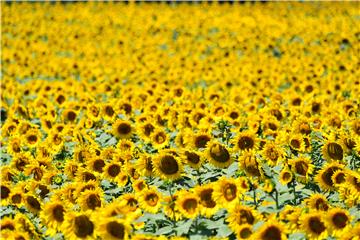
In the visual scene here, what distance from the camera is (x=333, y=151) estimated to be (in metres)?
5.92

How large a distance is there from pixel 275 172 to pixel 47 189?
225cm

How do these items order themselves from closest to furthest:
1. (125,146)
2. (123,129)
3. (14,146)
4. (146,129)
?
(125,146)
(146,129)
(123,129)
(14,146)

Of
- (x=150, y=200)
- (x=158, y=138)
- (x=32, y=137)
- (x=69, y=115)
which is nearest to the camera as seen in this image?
(x=150, y=200)

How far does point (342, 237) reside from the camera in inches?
164

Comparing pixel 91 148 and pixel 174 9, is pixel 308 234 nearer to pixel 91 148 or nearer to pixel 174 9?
pixel 91 148

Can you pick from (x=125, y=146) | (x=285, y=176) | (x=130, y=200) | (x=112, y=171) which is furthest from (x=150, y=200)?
(x=125, y=146)

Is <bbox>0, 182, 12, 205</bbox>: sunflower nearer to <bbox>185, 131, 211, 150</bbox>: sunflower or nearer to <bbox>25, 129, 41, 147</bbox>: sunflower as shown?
<bbox>25, 129, 41, 147</bbox>: sunflower

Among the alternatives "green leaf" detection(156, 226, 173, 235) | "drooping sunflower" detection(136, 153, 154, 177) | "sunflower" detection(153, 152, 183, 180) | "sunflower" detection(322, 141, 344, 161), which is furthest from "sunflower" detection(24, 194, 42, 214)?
"sunflower" detection(322, 141, 344, 161)

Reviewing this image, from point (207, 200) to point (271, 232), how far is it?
27.4 inches

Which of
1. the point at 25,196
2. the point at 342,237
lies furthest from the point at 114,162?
the point at 342,237

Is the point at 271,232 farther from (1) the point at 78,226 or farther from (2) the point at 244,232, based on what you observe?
(1) the point at 78,226

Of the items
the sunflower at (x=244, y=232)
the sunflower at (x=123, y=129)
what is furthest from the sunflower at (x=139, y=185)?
the sunflower at (x=123, y=129)

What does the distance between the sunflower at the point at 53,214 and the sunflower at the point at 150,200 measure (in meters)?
0.65

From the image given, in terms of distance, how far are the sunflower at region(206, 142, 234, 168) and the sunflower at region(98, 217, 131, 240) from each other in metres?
1.63
